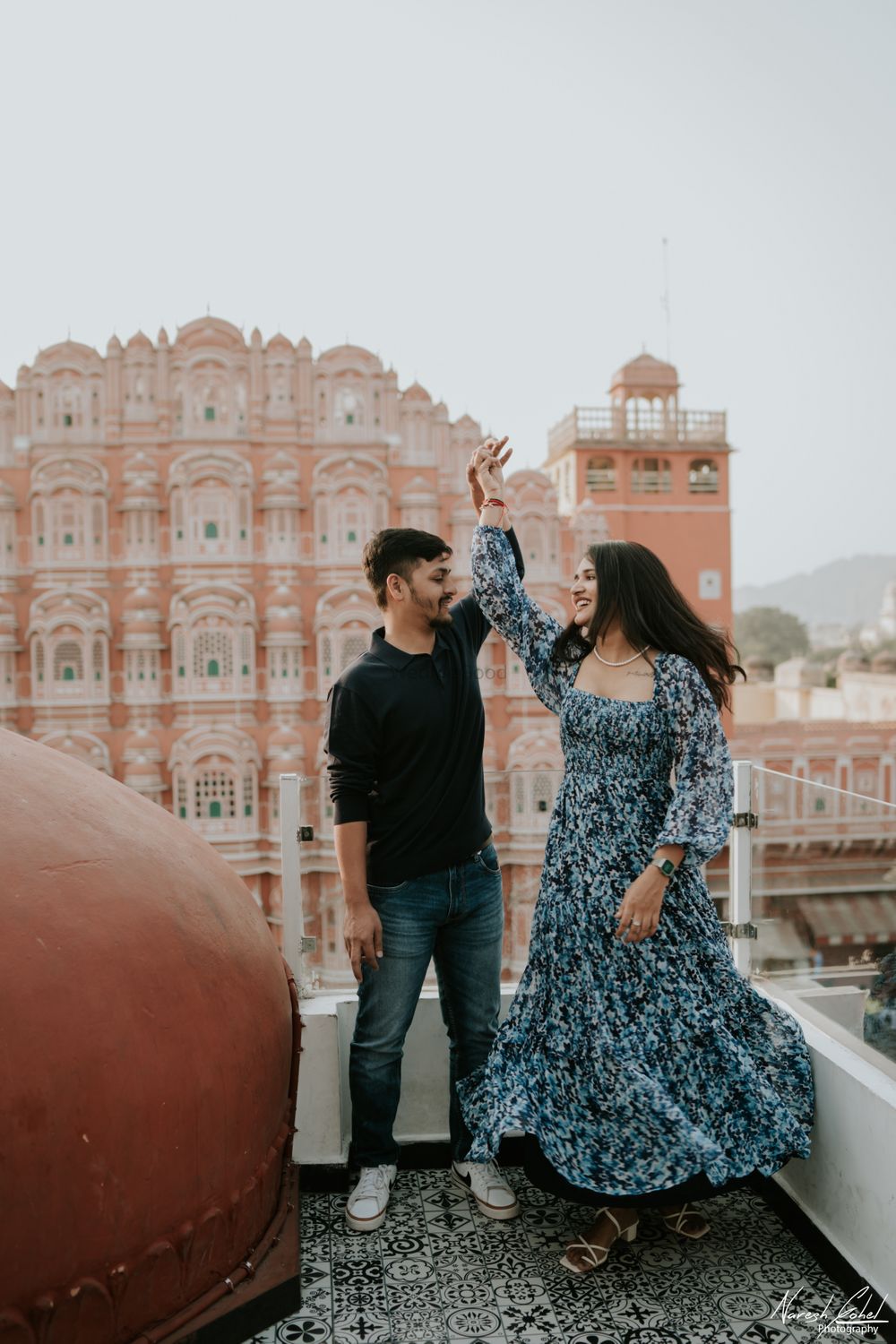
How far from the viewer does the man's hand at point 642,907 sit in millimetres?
1381

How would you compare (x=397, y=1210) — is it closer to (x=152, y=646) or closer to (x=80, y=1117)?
(x=80, y=1117)

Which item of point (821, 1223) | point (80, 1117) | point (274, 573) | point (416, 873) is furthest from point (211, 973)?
point (274, 573)

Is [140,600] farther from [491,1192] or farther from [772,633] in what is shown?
[772,633]

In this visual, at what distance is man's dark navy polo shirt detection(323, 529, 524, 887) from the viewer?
150cm

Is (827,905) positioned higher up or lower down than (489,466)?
lower down

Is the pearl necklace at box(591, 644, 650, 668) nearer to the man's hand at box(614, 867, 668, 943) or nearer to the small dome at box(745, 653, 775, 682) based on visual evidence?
the man's hand at box(614, 867, 668, 943)

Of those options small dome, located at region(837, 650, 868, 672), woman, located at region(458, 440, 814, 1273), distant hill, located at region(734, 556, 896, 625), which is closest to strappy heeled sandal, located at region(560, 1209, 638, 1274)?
woman, located at region(458, 440, 814, 1273)

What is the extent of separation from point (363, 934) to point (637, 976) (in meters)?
0.39

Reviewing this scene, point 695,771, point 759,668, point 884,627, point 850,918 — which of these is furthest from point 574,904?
point 884,627

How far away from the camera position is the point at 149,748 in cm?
1344

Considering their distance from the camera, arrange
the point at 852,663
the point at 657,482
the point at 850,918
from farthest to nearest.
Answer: the point at 852,663 < the point at 657,482 < the point at 850,918

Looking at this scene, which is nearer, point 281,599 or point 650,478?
point 281,599

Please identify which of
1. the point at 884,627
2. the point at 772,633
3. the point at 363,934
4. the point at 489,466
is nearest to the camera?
the point at 363,934

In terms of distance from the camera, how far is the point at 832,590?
9375cm
